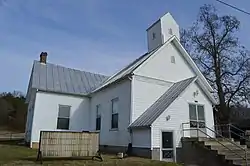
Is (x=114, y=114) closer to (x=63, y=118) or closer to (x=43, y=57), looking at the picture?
(x=63, y=118)

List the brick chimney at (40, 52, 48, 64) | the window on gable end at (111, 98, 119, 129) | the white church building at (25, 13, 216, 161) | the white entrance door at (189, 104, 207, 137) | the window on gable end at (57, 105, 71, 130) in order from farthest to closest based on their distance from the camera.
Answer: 1. the brick chimney at (40, 52, 48, 64)
2. the window on gable end at (57, 105, 71, 130)
3. the window on gable end at (111, 98, 119, 129)
4. the white entrance door at (189, 104, 207, 137)
5. the white church building at (25, 13, 216, 161)

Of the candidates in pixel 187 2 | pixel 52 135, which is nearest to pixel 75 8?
pixel 187 2

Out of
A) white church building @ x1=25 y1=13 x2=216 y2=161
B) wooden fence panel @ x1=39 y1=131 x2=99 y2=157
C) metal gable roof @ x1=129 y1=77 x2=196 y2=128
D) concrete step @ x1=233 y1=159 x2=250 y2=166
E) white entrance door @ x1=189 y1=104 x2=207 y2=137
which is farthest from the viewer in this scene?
white entrance door @ x1=189 y1=104 x2=207 y2=137

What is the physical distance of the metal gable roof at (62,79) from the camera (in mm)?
20234

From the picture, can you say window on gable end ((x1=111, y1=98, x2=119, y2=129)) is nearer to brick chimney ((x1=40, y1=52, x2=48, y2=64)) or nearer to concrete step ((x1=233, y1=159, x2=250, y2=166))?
concrete step ((x1=233, y1=159, x2=250, y2=166))

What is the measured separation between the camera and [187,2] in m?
10.7

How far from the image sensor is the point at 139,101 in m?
15.7

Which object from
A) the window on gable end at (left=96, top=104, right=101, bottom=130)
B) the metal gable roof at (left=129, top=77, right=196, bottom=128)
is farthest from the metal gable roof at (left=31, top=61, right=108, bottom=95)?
the metal gable roof at (left=129, top=77, right=196, bottom=128)

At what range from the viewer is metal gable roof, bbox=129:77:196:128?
537 inches

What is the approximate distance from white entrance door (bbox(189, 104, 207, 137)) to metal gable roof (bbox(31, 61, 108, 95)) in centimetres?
995

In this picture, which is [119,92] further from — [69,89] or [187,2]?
[187,2]

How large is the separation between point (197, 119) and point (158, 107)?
2.81m

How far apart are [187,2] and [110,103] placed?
9.70 metres

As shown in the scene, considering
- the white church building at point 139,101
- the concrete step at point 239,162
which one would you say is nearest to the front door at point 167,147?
the white church building at point 139,101
